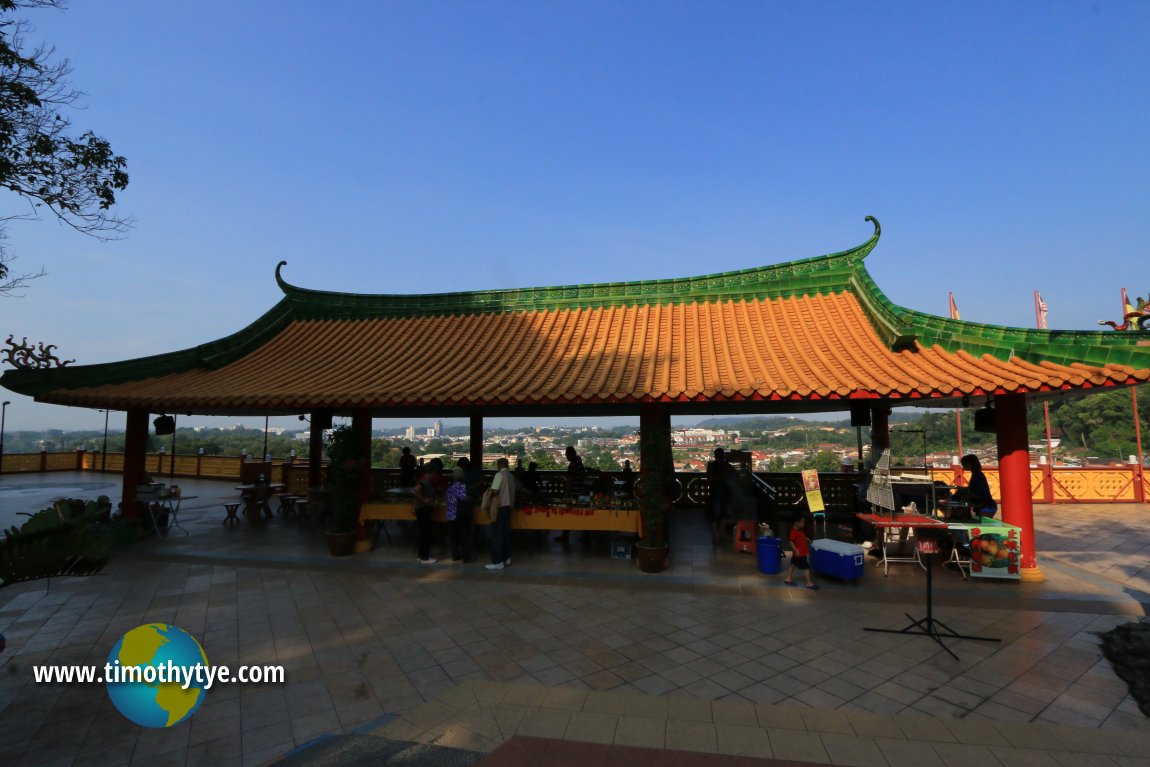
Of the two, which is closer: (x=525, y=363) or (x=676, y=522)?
(x=525, y=363)

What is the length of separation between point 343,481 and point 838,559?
8.47m

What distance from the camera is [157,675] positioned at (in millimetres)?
4711

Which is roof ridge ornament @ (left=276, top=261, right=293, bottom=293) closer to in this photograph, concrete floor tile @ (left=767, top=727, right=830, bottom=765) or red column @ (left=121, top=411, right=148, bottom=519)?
red column @ (left=121, top=411, right=148, bottom=519)

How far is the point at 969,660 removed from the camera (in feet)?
17.1

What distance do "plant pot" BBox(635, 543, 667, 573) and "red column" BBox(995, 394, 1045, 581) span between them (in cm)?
529

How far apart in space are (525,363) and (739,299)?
5066 millimetres

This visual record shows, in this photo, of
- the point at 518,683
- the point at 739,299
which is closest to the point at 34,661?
the point at 518,683

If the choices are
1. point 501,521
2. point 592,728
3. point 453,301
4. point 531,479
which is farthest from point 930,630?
point 453,301

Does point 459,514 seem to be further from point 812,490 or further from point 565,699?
point 812,490

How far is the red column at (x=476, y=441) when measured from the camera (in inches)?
569

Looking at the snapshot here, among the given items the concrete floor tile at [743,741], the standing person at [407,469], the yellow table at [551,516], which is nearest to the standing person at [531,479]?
the standing person at [407,469]

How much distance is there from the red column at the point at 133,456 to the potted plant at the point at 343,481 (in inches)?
186

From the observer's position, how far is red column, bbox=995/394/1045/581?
7.88 m

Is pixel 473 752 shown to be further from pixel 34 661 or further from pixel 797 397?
pixel 797 397
